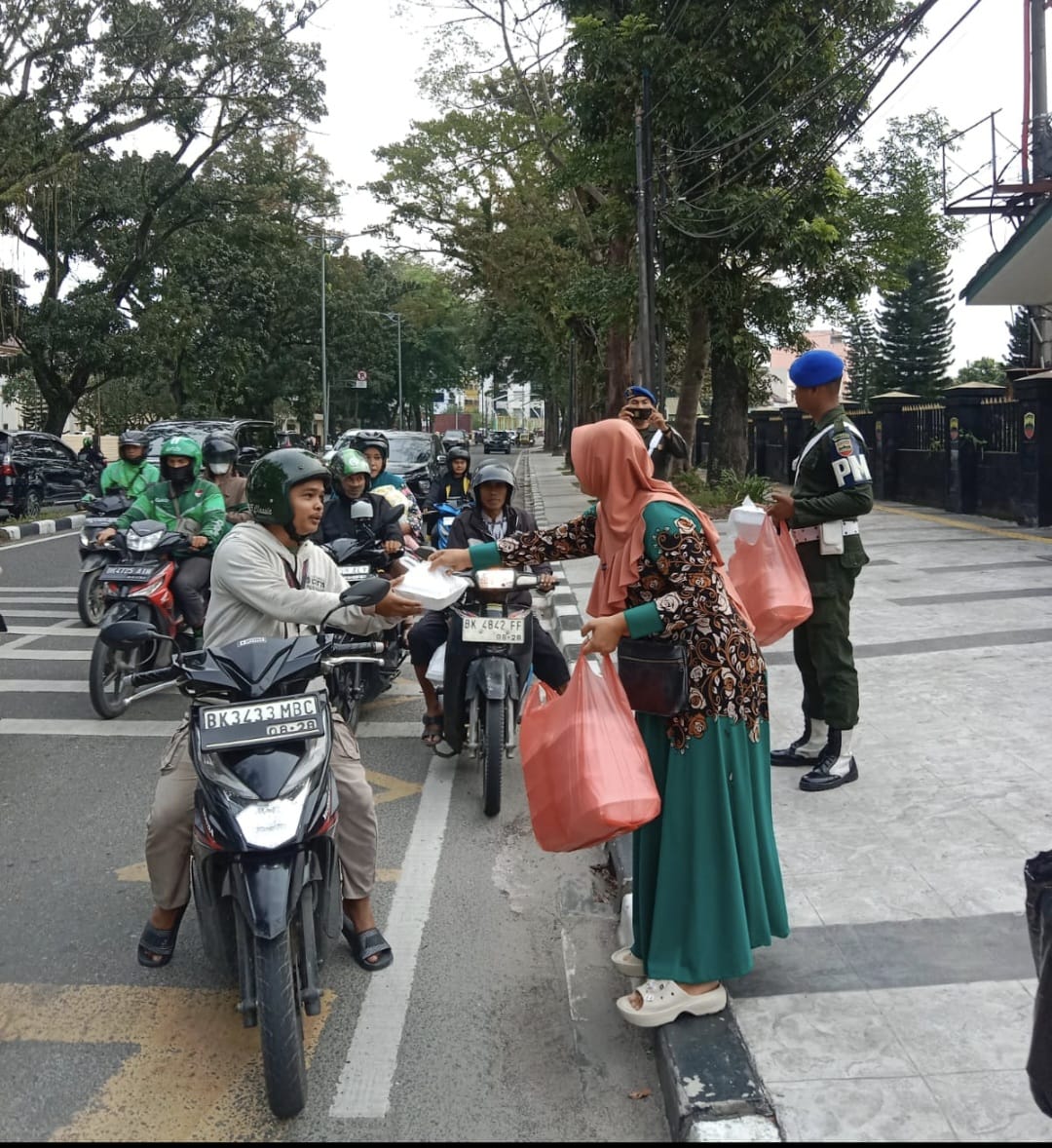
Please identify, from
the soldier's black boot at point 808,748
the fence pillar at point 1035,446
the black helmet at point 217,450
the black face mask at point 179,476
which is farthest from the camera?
the fence pillar at point 1035,446

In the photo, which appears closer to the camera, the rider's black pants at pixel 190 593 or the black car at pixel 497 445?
the rider's black pants at pixel 190 593

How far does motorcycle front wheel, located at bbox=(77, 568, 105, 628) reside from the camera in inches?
351

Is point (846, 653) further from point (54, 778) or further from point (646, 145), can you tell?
point (646, 145)

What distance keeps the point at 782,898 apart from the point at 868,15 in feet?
54.6

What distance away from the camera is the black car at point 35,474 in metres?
16.9

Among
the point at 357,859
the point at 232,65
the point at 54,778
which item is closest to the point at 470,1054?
the point at 357,859

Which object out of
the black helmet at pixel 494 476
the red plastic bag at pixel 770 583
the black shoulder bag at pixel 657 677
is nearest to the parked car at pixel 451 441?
the black helmet at pixel 494 476

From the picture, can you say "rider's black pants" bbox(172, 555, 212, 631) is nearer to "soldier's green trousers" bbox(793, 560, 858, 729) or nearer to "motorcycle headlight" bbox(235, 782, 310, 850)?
"soldier's green trousers" bbox(793, 560, 858, 729)

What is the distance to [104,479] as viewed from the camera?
29.6ft

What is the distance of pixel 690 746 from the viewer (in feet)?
9.53

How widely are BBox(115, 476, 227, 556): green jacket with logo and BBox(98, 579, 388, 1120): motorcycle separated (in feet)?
13.4

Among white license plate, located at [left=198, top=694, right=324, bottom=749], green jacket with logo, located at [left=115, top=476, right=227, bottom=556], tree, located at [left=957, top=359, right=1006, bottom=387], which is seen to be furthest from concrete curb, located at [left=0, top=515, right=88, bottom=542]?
tree, located at [left=957, top=359, right=1006, bottom=387]

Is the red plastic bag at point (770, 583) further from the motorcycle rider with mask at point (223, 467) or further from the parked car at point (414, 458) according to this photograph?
the parked car at point (414, 458)

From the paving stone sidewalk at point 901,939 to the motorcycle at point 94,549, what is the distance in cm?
537
